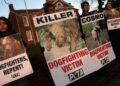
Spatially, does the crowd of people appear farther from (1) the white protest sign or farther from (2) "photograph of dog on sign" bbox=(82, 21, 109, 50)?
(2) "photograph of dog on sign" bbox=(82, 21, 109, 50)

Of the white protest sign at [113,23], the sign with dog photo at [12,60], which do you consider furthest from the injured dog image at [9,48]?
the white protest sign at [113,23]

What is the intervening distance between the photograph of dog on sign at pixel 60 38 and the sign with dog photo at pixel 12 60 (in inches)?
17.0

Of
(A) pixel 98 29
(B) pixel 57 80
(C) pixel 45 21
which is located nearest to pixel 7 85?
(B) pixel 57 80

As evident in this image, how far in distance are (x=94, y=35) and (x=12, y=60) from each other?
2653mm

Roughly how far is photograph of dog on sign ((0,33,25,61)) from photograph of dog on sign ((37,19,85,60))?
0.44m

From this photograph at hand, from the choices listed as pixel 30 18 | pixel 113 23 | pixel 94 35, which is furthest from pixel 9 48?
pixel 30 18

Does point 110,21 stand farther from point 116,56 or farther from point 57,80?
point 57,80

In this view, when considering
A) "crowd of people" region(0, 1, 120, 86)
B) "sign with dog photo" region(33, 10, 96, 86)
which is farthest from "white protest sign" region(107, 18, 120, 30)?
"sign with dog photo" region(33, 10, 96, 86)

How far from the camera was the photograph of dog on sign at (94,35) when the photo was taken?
9461 millimetres

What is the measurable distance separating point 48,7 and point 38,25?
60 centimetres

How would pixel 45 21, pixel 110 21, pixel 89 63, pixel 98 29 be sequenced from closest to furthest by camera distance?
1. pixel 45 21
2. pixel 89 63
3. pixel 98 29
4. pixel 110 21

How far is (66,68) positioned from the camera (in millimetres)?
8414

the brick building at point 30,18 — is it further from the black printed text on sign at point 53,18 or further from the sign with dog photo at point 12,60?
the sign with dog photo at point 12,60

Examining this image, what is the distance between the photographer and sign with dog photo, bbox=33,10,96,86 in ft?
26.6
